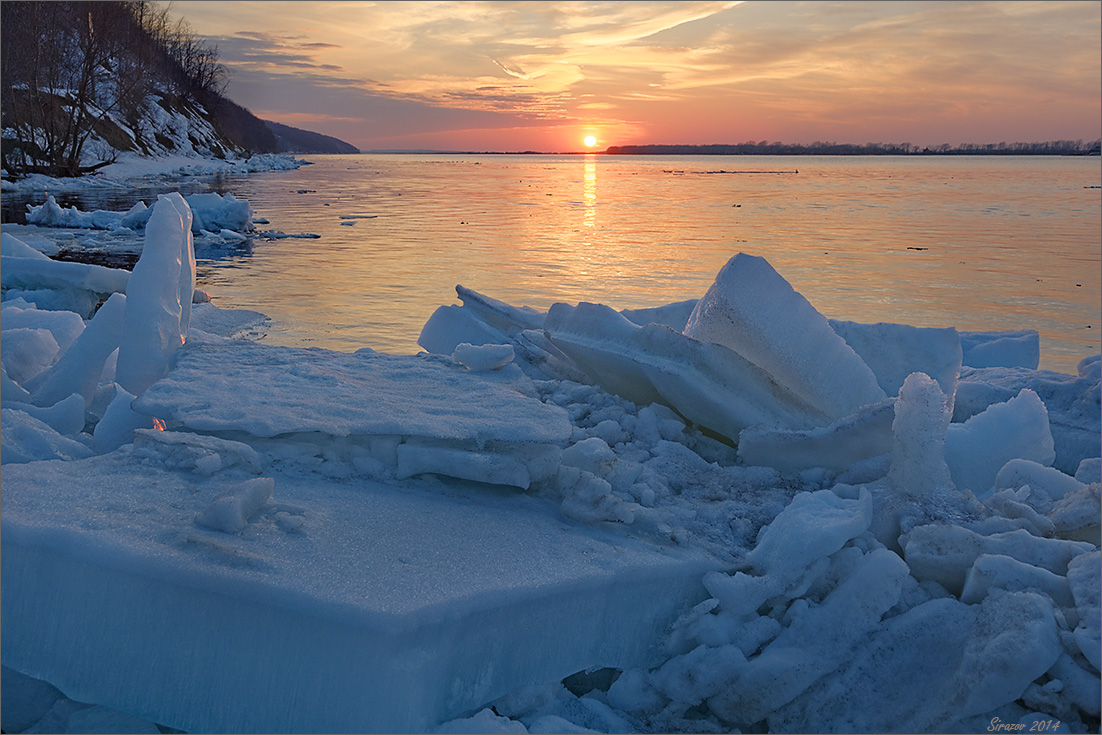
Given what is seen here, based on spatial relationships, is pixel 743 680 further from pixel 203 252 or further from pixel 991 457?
pixel 203 252

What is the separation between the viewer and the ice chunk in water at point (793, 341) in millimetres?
3762

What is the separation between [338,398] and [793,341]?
2061 millimetres

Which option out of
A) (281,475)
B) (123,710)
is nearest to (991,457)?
(281,475)

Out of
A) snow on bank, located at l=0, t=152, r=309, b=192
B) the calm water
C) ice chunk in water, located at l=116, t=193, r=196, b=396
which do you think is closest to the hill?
snow on bank, located at l=0, t=152, r=309, b=192

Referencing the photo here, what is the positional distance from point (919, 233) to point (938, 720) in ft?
57.7

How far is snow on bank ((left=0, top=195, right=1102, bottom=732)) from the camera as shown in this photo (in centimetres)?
210

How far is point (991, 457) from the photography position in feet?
11.6

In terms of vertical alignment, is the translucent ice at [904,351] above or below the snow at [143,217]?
Result: below

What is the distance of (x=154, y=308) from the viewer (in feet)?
12.4

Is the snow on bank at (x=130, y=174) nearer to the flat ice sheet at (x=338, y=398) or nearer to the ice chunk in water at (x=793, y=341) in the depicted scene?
the flat ice sheet at (x=338, y=398)

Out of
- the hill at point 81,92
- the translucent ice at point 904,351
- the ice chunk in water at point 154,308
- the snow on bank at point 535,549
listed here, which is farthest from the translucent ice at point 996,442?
the hill at point 81,92
